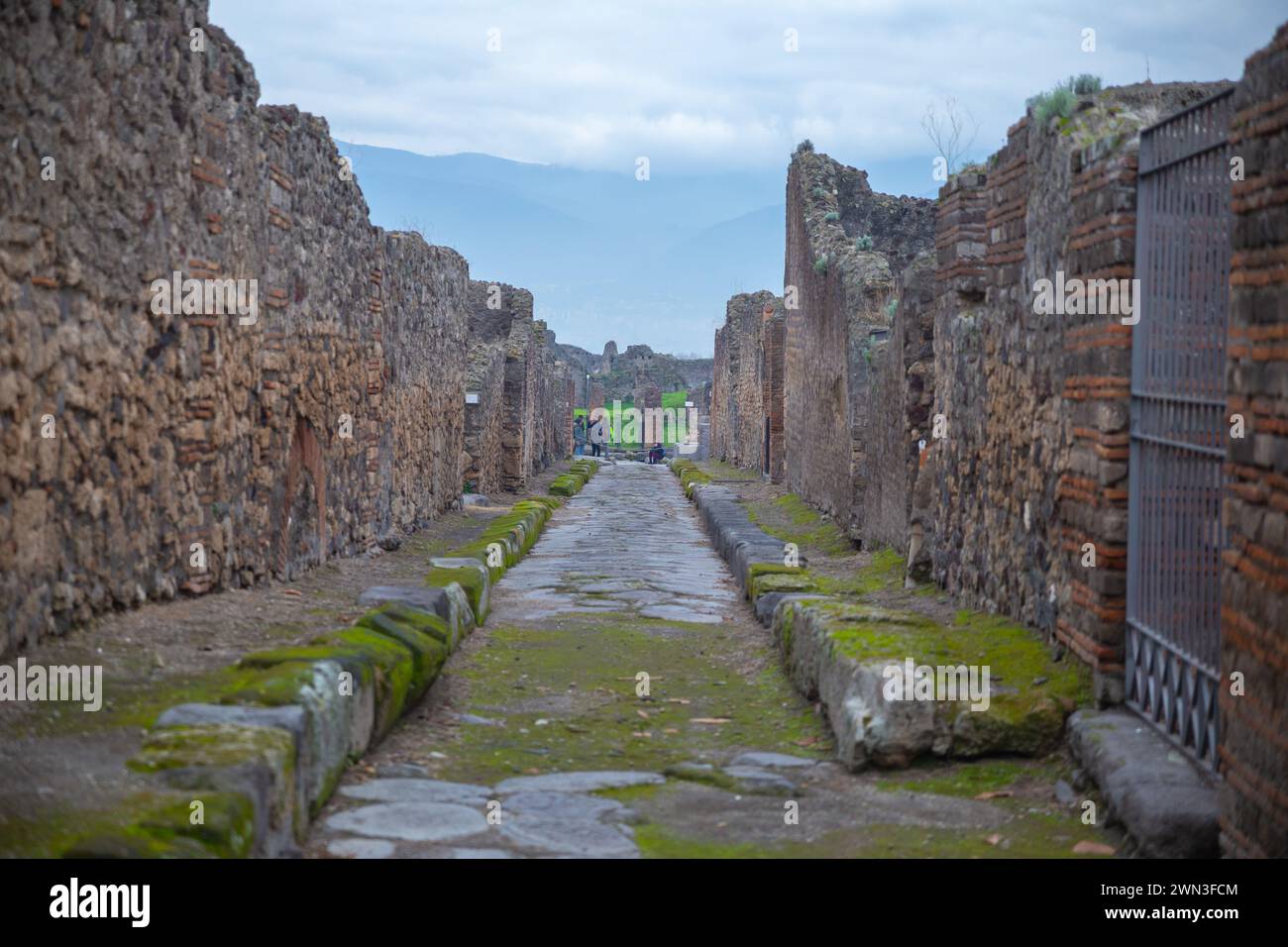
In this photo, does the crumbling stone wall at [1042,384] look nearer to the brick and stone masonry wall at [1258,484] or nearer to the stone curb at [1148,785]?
the stone curb at [1148,785]

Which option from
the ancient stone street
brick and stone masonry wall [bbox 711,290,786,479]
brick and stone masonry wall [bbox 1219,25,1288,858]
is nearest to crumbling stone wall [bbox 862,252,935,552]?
the ancient stone street

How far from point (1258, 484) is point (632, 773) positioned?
252cm

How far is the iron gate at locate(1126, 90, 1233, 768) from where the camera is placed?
176 inches

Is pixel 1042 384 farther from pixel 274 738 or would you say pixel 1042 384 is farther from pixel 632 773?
pixel 274 738

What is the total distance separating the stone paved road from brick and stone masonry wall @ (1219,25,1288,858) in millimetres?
761

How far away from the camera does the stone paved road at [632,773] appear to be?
4293 mm

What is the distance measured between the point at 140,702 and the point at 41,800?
105cm

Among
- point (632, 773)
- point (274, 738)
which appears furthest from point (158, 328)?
point (632, 773)

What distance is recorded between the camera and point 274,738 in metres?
3.93

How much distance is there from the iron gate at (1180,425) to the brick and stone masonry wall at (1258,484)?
317mm

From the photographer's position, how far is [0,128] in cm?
454

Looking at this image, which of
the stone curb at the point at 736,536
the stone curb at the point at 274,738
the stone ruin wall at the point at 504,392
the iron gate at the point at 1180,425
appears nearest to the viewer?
the stone curb at the point at 274,738

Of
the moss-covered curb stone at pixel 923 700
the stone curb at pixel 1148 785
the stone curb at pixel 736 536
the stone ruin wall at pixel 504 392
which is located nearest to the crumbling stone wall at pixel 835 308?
the stone curb at pixel 736 536
